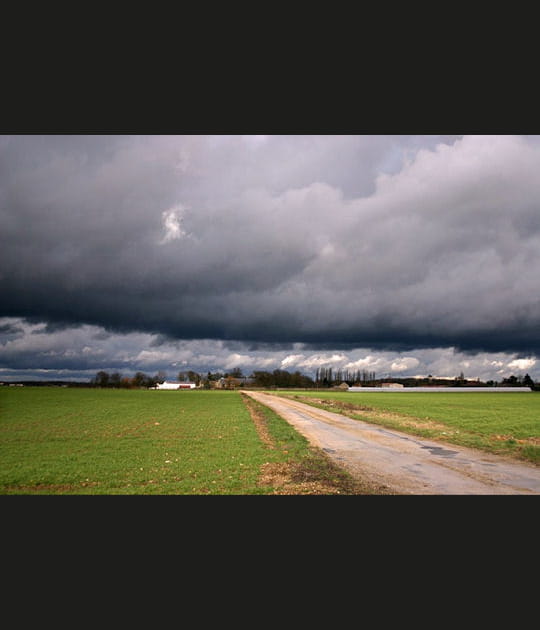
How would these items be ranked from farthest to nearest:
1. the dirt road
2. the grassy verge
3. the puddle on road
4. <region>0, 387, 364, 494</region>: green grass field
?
the puddle on road, <region>0, 387, 364, 494</region>: green grass field, the dirt road, the grassy verge

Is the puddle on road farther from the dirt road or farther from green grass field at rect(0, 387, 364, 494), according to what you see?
green grass field at rect(0, 387, 364, 494)

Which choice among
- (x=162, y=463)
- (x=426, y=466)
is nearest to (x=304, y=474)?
(x=426, y=466)

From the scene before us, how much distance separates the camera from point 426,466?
17.1 m

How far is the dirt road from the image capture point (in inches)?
539

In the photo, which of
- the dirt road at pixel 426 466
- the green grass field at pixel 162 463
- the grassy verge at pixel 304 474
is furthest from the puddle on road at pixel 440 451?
the green grass field at pixel 162 463

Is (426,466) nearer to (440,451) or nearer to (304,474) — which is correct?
(440,451)

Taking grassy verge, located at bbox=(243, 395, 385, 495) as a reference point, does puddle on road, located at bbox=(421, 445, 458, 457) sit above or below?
below

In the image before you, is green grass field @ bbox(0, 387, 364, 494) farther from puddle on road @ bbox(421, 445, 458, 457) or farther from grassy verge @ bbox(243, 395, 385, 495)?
puddle on road @ bbox(421, 445, 458, 457)

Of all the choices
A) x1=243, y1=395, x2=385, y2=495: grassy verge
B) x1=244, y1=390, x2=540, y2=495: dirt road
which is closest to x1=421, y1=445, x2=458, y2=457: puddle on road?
x1=244, y1=390, x2=540, y2=495: dirt road

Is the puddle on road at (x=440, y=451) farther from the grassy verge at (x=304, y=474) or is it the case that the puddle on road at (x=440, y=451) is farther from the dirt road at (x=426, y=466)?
the grassy verge at (x=304, y=474)

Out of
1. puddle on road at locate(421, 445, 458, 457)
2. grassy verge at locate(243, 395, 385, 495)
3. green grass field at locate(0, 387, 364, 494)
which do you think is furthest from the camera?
puddle on road at locate(421, 445, 458, 457)

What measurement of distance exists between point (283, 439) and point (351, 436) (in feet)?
17.3

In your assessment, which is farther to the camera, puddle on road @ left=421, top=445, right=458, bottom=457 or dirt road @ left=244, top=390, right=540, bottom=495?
puddle on road @ left=421, top=445, right=458, bottom=457

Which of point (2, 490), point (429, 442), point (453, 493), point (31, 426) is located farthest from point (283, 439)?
point (31, 426)
